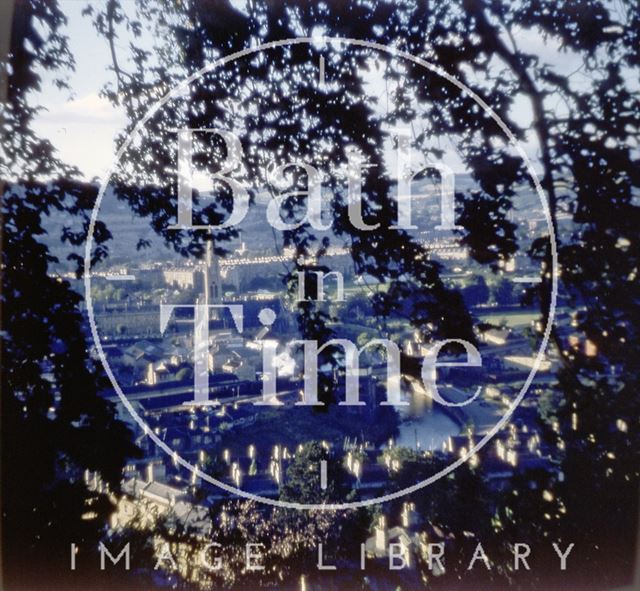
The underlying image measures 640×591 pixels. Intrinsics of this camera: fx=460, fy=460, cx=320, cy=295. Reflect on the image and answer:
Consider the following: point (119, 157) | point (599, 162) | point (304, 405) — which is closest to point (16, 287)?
point (119, 157)

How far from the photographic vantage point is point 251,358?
1604 millimetres

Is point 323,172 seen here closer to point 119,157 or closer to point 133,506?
point 119,157

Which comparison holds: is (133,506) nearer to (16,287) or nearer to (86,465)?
(86,465)

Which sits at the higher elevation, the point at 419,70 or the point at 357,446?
the point at 419,70

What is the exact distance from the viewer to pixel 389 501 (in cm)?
159

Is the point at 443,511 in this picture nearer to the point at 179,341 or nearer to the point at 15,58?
the point at 179,341

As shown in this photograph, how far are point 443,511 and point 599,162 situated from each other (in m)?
1.36

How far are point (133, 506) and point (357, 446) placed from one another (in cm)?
81

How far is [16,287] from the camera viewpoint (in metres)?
1.60

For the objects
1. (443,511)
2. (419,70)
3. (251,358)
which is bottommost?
(443,511)

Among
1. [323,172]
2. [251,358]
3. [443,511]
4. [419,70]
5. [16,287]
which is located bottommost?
[443,511]

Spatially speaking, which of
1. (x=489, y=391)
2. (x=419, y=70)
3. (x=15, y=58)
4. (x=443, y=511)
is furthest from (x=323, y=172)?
(x=443, y=511)

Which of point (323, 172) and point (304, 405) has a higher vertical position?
point (323, 172)

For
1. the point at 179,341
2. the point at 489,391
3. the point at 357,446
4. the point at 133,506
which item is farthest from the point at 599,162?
the point at 133,506
